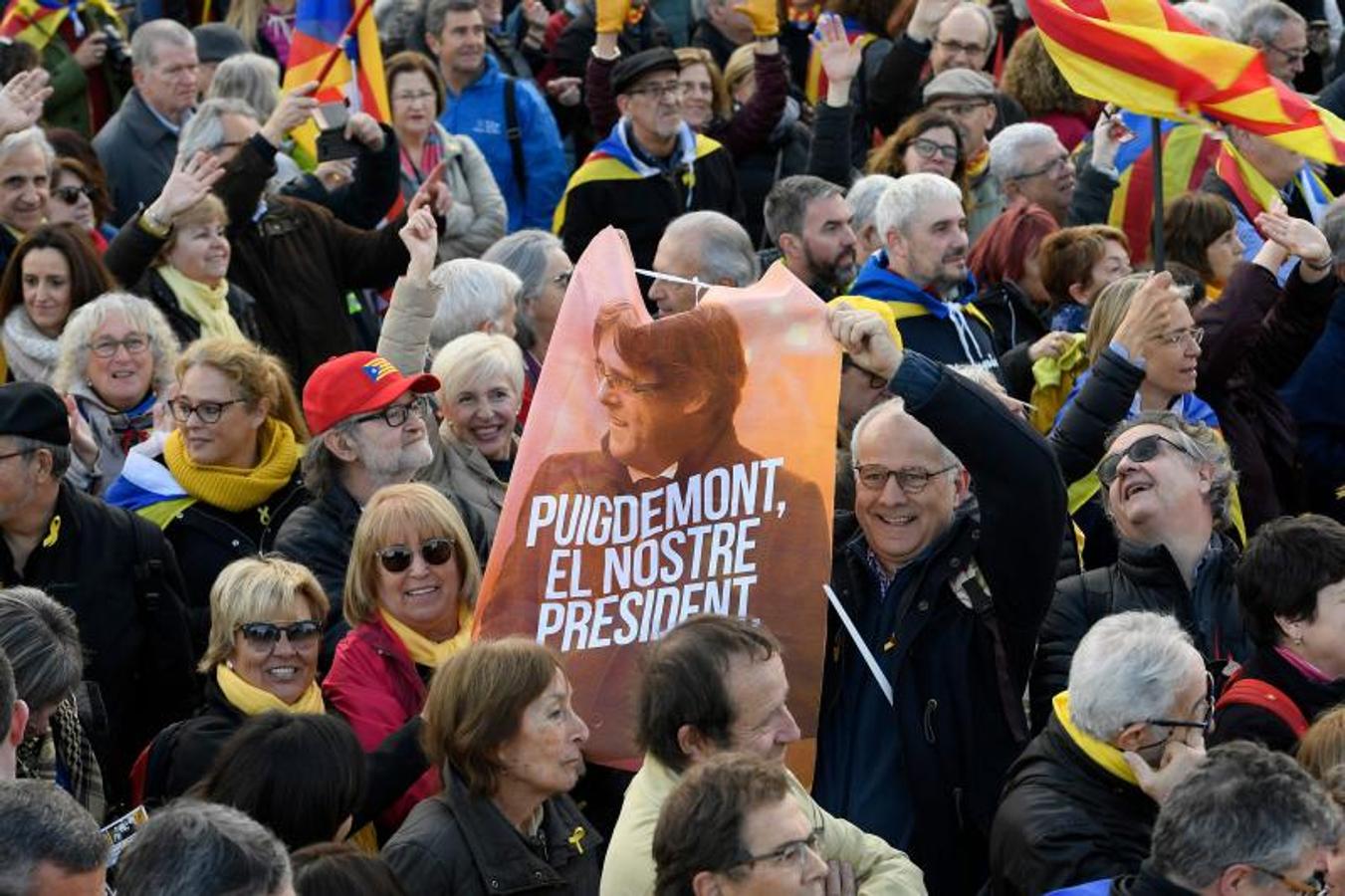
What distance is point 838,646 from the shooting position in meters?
6.27

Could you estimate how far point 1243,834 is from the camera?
4.85m

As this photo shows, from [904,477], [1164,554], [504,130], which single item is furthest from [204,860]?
[504,130]

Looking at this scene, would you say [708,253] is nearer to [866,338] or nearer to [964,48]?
[866,338]

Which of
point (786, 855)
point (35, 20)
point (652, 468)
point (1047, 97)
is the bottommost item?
point (1047, 97)

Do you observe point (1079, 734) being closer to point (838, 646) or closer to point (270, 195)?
point (838, 646)

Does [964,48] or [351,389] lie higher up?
[351,389]

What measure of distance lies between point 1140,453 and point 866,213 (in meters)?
3.06

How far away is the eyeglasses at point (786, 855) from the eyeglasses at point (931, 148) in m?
6.81

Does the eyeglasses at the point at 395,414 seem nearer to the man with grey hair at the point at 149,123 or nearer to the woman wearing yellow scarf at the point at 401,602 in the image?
the woman wearing yellow scarf at the point at 401,602

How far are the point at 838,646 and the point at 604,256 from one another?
3.93 feet

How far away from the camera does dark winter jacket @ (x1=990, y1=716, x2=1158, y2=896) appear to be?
5457mm

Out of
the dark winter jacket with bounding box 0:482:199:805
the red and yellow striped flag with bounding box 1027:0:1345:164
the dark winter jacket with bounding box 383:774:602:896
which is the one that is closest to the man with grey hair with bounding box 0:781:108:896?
the dark winter jacket with bounding box 383:774:602:896

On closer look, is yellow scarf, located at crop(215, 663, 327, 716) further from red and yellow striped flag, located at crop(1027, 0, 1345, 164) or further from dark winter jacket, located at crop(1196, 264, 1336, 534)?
dark winter jacket, located at crop(1196, 264, 1336, 534)

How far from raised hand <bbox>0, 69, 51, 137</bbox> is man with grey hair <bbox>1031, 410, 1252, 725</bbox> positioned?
4.36m
